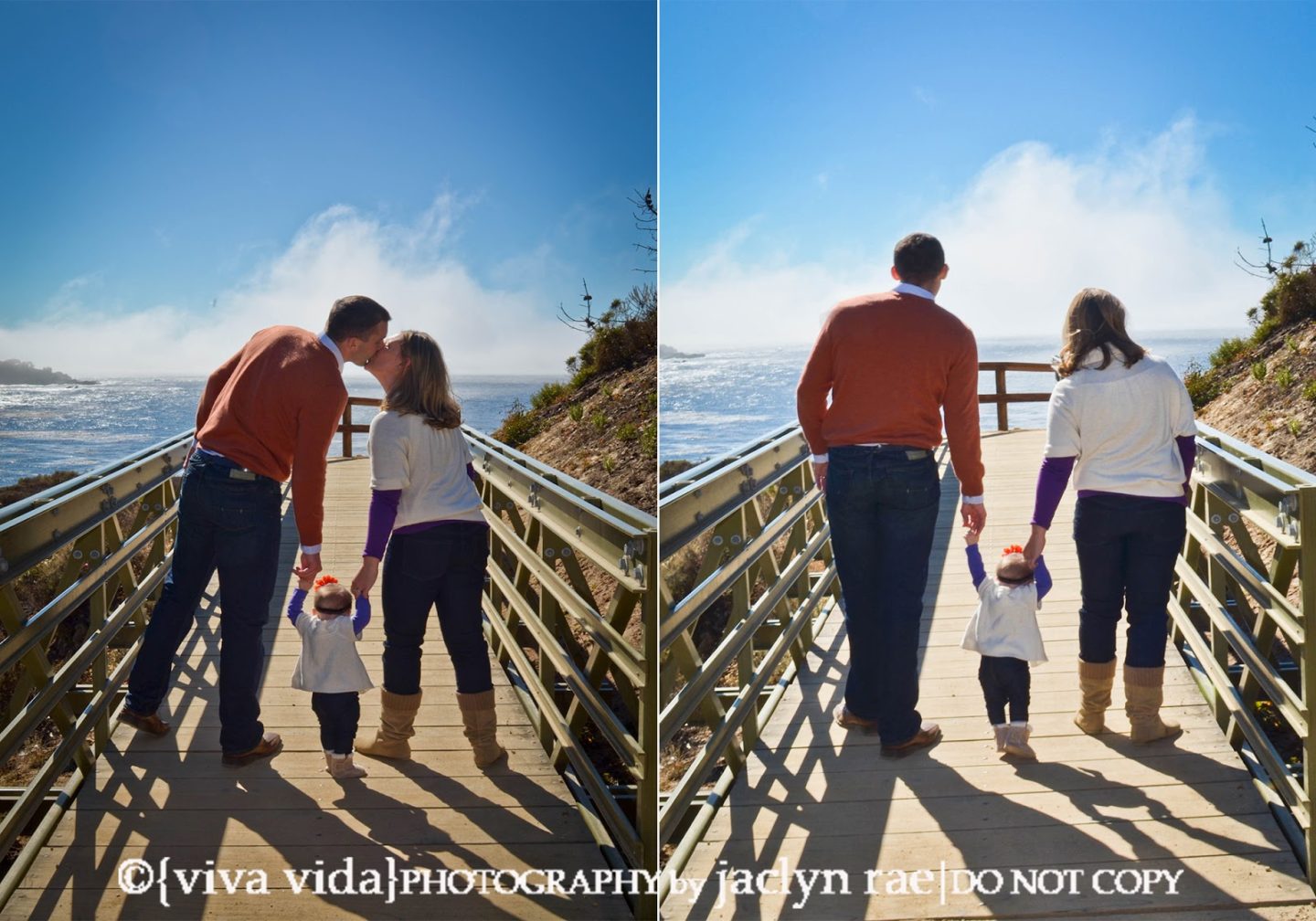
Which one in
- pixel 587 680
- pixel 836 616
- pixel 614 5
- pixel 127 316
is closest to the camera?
pixel 587 680

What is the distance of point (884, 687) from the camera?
9.95 ft

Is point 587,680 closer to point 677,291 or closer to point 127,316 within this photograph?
point 127,316

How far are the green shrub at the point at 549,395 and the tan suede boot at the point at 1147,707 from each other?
10709mm

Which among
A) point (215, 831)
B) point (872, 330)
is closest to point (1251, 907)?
point (872, 330)

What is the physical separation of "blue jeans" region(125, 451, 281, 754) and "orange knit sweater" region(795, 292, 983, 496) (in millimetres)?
1698

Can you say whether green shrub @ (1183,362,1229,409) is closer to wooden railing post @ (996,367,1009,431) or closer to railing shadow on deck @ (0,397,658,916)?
wooden railing post @ (996,367,1009,431)

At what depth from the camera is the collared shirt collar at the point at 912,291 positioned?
9.93 ft

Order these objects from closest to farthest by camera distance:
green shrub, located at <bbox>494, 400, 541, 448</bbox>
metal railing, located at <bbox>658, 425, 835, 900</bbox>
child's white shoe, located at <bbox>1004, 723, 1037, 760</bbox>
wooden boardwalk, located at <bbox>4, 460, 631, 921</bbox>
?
wooden boardwalk, located at <bbox>4, 460, 631, 921</bbox> < metal railing, located at <bbox>658, 425, 835, 900</bbox> < child's white shoe, located at <bbox>1004, 723, 1037, 760</bbox> < green shrub, located at <bbox>494, 400, 541, 448</bbox>

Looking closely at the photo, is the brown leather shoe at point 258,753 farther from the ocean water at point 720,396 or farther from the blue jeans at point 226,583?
the ocean water at point 720,396

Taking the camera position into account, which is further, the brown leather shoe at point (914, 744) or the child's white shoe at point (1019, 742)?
the brown leather shoe at point (914, 744)

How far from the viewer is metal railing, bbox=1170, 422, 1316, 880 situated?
2326mm

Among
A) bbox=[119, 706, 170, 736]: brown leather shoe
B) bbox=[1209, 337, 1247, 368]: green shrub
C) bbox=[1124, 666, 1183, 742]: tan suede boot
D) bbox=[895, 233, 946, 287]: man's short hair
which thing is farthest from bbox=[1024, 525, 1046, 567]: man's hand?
bbox=[1209, 337, 1247, 368]: green shrub

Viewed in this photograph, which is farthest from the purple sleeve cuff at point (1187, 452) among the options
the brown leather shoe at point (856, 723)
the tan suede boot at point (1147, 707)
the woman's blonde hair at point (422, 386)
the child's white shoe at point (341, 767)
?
the child's white shoe at point (341, 767)

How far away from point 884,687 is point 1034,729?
0.47 meters
